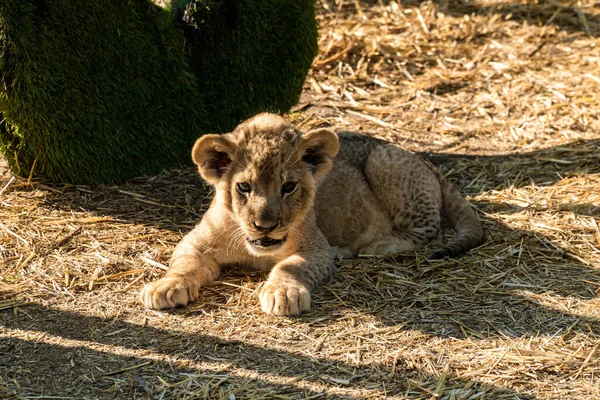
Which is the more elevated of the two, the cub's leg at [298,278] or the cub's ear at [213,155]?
the cub's ear at [213,155]

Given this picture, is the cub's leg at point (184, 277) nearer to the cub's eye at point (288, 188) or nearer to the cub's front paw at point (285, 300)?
the cub's front paw at point (285, 300)

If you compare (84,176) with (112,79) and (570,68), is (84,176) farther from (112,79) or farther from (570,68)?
(570,68)

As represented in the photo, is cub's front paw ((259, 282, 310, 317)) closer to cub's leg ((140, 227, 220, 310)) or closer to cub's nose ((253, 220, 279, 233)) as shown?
cub's nose ((253, 220, 279, 233))

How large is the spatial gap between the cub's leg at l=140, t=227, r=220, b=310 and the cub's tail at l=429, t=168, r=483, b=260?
1599 millimetres

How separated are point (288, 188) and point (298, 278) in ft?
1.88

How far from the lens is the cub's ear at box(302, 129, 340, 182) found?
225 inches

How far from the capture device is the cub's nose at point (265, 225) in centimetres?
548

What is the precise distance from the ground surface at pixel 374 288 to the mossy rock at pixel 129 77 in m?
0.30

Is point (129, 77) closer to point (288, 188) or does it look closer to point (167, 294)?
point (288, 188)

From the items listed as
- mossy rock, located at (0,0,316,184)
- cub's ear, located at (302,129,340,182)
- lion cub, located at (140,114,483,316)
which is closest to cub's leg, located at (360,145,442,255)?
lion cub, located at (140,114,483,316)

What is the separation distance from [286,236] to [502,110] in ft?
14.0

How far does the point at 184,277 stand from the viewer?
5.66 meters

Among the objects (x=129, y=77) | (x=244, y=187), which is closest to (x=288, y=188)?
(x=244, y=187)

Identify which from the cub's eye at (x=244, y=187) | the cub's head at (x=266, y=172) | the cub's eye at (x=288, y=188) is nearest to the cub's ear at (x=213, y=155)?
the cub's head at (x=266, y=172)
